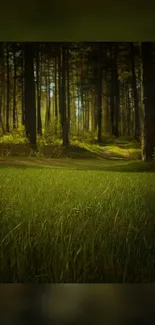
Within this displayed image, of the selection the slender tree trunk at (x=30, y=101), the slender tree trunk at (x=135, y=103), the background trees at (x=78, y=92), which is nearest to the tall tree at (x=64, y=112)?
the background trees at (x=78, y=92)

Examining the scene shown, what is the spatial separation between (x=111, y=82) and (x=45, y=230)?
2.33 feet

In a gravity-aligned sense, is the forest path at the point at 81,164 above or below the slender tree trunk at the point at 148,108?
below

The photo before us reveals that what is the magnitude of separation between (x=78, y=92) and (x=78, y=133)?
18 cm

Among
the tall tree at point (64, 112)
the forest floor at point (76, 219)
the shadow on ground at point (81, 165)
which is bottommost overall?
the forest floor at point (76, 219)

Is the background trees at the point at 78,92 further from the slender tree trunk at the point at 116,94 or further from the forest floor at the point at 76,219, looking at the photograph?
the forest floor at the point at 76,219

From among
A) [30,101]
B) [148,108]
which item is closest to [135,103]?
[148,108]

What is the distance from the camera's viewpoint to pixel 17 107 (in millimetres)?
1959

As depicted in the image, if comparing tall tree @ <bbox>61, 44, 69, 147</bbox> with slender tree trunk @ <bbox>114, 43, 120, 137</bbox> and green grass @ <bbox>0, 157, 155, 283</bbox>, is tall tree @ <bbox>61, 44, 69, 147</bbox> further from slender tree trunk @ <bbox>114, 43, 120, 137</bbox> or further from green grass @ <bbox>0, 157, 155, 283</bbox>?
slender tree trunk @ <bbox>114, 43, 120, 137</bbox>

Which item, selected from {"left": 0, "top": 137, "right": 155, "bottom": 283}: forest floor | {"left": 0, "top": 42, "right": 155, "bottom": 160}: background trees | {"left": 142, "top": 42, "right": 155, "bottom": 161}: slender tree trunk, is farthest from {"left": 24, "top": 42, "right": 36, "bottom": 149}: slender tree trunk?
{"left": 142, "top": 42, "right": 155, "bottom": 161}: slender tree trunk

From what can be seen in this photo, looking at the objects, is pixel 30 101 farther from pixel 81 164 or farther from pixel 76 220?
pixel 76 220

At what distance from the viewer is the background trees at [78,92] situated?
77.2 inches
